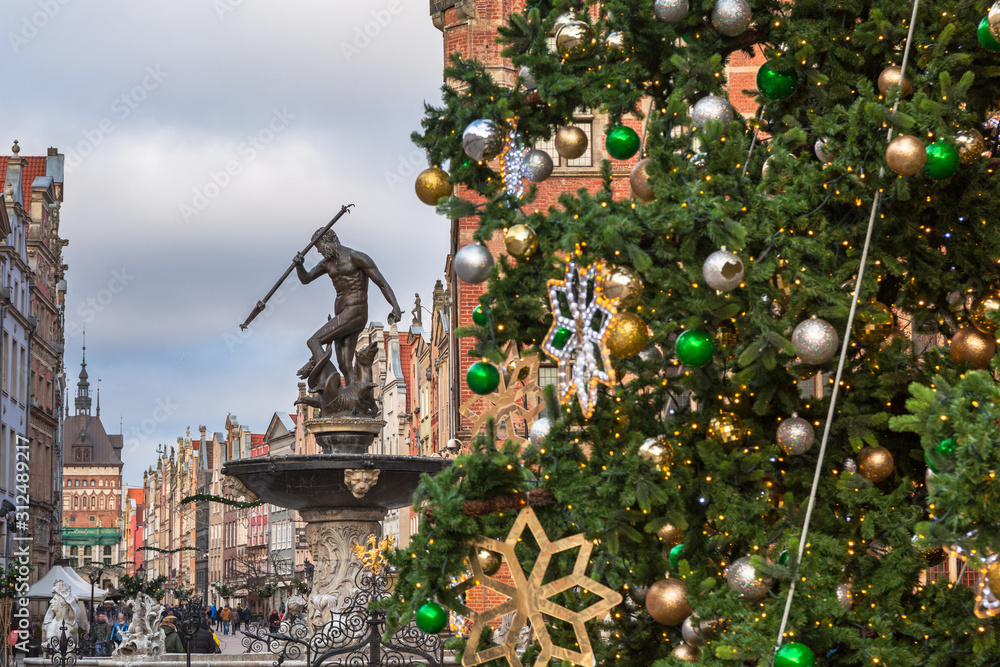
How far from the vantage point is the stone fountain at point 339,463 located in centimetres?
1252

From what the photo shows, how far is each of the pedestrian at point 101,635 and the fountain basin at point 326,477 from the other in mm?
9449

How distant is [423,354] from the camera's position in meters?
53.6

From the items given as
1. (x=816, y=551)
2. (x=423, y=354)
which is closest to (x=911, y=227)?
(x=816, y=551)

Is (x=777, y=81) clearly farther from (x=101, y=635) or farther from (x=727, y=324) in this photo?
(x=101, y=635)

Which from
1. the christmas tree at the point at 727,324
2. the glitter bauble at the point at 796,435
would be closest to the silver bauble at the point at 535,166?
the christmas tree at the point at 727,324

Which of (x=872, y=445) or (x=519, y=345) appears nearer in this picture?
(x=872, y=445)

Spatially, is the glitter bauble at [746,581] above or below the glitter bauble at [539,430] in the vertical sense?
below

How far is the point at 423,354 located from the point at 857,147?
4881 centimetres

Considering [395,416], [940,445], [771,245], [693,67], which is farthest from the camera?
[395,416]

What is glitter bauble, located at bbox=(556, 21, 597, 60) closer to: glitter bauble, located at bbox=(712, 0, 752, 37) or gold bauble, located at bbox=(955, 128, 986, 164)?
glitter bauble, located at bbox=(712, 0, 752, 37)

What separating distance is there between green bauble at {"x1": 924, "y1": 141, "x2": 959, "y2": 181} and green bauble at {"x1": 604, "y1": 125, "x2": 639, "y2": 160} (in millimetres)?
1368

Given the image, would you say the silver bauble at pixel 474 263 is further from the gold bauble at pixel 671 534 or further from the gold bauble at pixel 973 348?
the gold bauble at pixel 973 348

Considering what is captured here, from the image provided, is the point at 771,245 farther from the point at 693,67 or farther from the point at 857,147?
the point at 693,67

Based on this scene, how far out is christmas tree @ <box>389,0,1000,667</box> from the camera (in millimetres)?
4914
